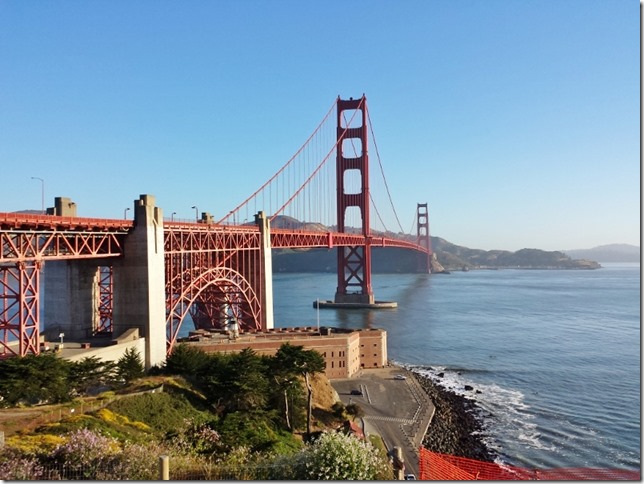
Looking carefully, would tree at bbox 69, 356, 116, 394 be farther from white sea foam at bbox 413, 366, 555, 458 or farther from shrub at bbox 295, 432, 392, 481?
white sea foam at bbox 413, 366, 555, 458

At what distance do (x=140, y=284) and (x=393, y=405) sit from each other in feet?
43.0

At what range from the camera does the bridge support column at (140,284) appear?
73.7ft

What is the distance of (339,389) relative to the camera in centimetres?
2855

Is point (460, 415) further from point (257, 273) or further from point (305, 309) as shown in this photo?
point (305, 309)

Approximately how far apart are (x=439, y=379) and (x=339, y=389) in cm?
840

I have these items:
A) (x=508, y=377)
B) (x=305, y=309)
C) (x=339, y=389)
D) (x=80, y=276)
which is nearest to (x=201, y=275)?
(x=80, y=276)

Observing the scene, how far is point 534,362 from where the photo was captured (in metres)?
38.8

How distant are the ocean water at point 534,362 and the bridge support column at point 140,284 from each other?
15010mm

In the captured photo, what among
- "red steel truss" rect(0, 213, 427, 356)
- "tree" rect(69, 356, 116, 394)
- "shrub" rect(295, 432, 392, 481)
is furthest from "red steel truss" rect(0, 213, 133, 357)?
"shrub" rect(295, 432, 392, 481)

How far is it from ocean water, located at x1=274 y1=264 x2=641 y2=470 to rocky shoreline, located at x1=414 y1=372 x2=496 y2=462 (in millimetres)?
654

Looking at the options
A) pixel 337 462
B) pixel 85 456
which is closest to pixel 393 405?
pixel 337 462

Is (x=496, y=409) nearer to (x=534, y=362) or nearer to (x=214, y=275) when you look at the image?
(x=534, y=362)

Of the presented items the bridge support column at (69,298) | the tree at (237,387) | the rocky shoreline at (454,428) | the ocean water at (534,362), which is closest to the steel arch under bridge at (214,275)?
the bridge support column at (69,298)

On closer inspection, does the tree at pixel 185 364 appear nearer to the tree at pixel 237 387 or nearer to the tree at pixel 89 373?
the tree at pixel 237 387
